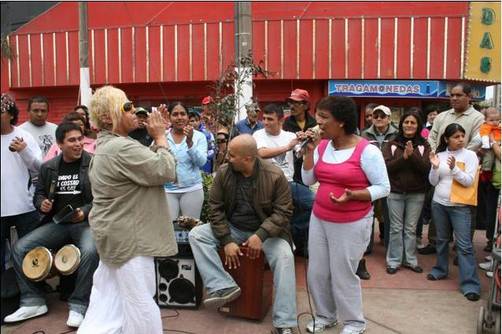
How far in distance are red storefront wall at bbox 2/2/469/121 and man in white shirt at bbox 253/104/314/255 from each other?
281 inches

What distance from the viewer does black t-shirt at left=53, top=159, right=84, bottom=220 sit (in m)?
4.27

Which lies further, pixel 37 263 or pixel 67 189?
pixel 67 189

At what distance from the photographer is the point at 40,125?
17.1ft

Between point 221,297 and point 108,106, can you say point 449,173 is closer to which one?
point 221,297

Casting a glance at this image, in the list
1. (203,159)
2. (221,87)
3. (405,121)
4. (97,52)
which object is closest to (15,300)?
(203,159)

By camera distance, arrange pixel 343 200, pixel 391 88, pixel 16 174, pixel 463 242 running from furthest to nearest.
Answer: pixel 391 88, pixel 463 242, pixel 16 174, pixel 343 200

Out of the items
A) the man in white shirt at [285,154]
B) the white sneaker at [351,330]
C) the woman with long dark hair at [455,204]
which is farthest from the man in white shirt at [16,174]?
the woman with long dark hair at [455,204]

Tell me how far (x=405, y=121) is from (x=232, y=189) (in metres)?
2.15

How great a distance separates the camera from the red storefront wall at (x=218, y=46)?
40.4 feet

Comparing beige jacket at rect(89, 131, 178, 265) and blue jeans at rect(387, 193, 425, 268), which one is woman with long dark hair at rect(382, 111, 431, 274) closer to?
blue jeans at rect(387, 193, 425, 268)

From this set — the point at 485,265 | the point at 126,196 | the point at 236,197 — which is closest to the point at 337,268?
the point at 236,197

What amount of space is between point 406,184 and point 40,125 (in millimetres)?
4092

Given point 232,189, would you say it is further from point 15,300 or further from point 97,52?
point 97,52

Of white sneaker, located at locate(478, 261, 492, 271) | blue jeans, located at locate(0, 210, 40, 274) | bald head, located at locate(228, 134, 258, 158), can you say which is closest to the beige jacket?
bald head, located at locate(228, 134, 258, 158)
